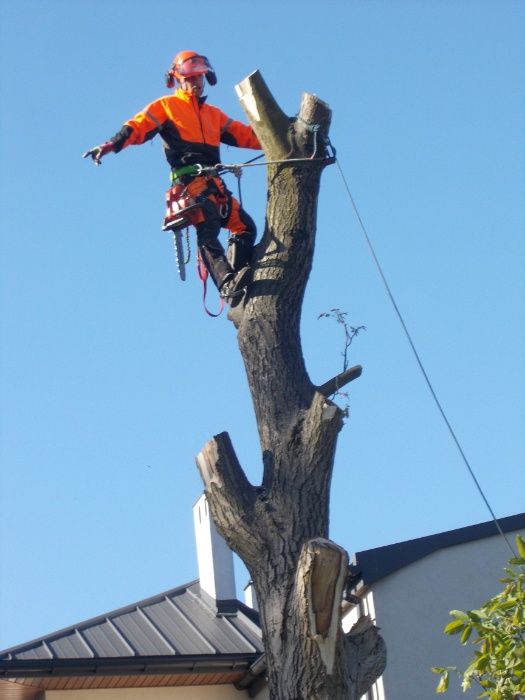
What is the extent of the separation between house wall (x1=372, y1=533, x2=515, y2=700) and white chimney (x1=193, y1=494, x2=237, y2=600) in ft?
7.37

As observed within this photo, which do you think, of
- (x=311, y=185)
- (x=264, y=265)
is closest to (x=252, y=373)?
(x=264, y=265)

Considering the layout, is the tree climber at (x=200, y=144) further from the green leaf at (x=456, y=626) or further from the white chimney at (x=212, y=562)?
the white chimney at (x=212, y=562)

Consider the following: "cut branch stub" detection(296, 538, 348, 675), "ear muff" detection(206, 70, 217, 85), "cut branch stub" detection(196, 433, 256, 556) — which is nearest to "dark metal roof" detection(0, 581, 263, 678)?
"cut branch stub" detection(196, 433, 256, 556)

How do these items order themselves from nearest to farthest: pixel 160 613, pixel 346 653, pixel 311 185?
pixel 346 653 < pixel 311 185 < pixel 160 613

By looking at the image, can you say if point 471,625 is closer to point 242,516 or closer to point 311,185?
point 242,516

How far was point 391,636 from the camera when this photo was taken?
906 centimetres

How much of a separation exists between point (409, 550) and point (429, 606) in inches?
16.9

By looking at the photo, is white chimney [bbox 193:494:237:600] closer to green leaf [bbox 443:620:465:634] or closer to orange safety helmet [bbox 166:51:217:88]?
orange safety helmet [bbox 166:51:217:88]

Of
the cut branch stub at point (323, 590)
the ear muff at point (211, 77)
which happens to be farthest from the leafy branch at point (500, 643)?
the ear muff at point (211, 77)

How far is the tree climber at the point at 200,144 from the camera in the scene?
7516 mm

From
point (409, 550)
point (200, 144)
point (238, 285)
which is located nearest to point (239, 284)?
point (238, 285)

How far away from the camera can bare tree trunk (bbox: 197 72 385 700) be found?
5336 millimetres

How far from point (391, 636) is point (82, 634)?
104 inches

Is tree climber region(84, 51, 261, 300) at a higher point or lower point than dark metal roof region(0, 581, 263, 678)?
higher
